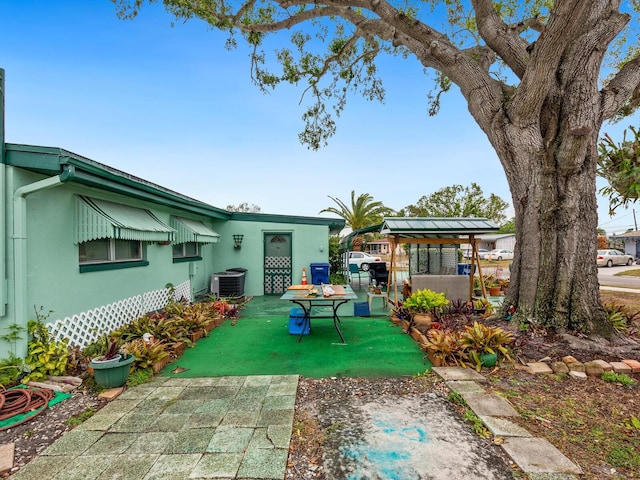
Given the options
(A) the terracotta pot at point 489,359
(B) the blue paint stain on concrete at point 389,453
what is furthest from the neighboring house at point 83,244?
(A) the terracotta pot at point 489,359

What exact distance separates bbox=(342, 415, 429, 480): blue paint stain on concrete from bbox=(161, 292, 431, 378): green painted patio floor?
138cm

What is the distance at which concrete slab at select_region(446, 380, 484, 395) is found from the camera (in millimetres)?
3639

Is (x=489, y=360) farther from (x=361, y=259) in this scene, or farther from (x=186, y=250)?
(x=361, y=259)

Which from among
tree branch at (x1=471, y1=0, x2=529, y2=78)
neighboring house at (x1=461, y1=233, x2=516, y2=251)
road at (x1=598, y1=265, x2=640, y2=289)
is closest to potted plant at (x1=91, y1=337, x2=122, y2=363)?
tree branch at (x1=471, y1=0, x2=529, y2=78)

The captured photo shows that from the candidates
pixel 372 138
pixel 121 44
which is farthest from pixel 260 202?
pixel 121 44

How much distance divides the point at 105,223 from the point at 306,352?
3.90m

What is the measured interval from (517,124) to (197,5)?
26.1 feet

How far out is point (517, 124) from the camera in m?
5.45

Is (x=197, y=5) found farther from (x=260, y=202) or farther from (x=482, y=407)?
(x=260, y=202)

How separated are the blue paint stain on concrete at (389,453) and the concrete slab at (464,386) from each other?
3.33 ft

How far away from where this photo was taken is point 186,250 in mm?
9266

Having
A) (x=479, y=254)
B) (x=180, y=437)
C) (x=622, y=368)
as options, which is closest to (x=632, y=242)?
(x=479, y=254)

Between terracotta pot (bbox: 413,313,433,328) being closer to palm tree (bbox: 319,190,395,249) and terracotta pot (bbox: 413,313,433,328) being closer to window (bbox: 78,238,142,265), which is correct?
window (bbox: 78,238,142,265)

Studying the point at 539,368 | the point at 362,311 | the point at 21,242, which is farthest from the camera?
the point at 362,311
